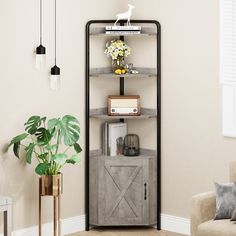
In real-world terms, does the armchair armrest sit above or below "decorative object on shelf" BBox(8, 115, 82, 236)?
below

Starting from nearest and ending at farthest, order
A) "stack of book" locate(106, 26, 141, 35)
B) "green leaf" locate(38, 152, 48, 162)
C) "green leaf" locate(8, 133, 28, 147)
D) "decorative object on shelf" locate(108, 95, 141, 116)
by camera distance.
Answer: "green leaf" locate(8, 133, 28, 147), "green leaf" locate(38, 152, 48, 162), "stack of book" locate(106, 26, 141, 35), "decorative object on shelf" locate(108, 95, 141, 116)

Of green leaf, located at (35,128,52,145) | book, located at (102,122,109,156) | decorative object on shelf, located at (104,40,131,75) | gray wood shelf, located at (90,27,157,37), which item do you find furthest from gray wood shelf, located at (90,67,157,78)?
green leaf, located at (35,128,52,145)

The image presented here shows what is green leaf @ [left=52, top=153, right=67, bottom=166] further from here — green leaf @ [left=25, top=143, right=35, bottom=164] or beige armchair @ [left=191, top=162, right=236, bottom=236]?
beige armchair @ [left=191, top=162, right=236, bottom=236]

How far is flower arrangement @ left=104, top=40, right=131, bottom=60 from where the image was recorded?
20.2 ft

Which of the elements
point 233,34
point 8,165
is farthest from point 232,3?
point 8,165

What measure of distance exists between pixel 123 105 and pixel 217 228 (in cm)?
171

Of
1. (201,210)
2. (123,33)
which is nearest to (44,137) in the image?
(123,33)

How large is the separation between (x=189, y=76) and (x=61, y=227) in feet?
5.53

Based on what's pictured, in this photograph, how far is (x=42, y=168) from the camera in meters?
5.53

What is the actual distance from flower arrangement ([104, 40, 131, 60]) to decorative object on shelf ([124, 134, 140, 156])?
2.33 ft

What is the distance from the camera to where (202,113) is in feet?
19.5

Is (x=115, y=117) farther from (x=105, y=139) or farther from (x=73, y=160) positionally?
(x=73, y=160)

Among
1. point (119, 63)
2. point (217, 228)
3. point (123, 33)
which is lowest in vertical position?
point (217, 228)

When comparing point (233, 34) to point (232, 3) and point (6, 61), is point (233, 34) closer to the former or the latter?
point (232, 3)
